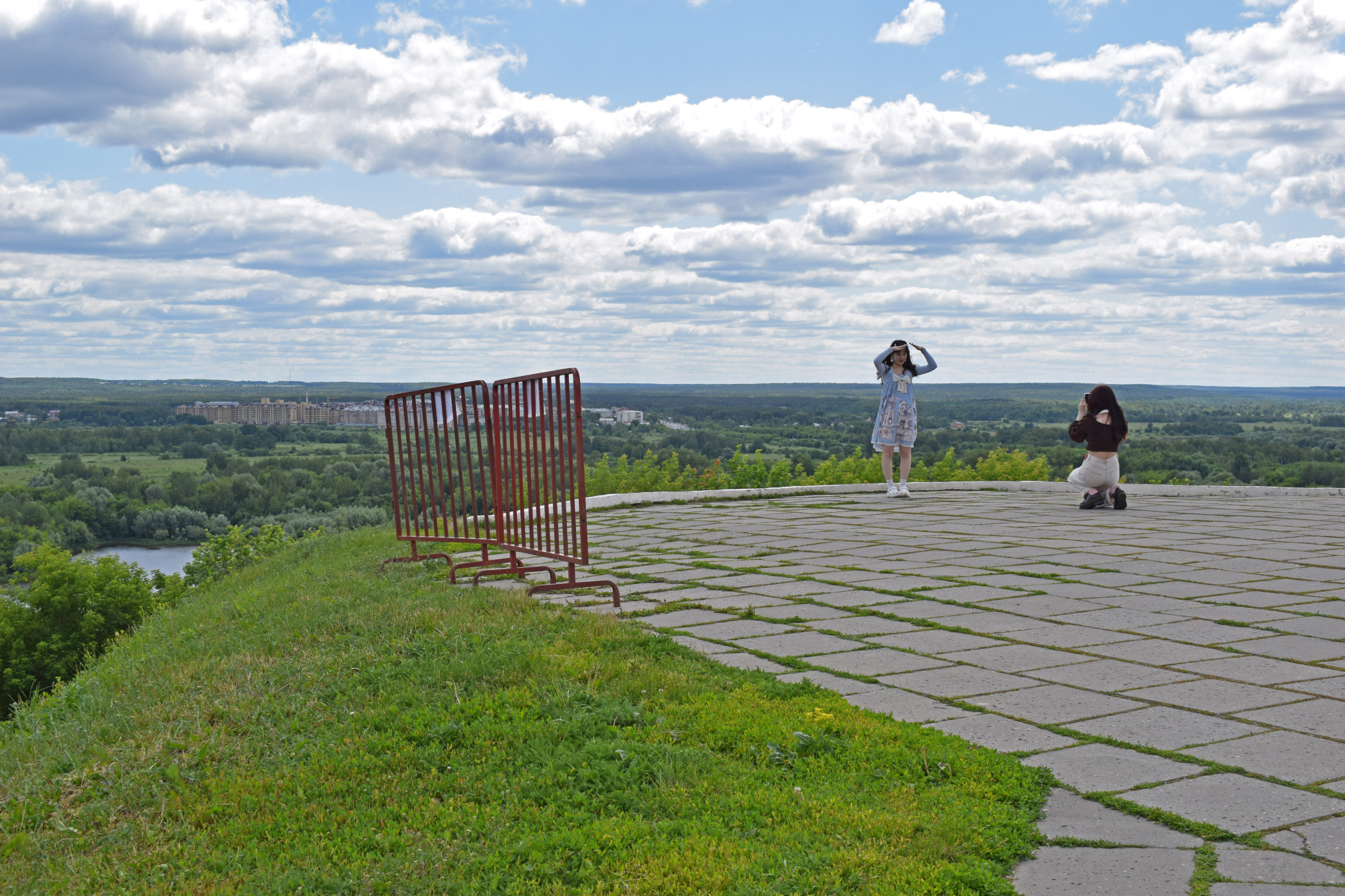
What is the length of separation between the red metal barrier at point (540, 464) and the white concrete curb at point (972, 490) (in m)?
5.33

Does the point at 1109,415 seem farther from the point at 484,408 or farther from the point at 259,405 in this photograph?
the point at 259,405

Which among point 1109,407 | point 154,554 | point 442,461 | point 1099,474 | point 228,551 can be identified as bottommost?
point 154,554

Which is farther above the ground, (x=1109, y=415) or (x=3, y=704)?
(x=1109, y=415)

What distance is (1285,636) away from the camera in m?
5.02

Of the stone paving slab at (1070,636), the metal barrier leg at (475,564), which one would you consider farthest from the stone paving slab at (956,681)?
the metal barrier leg at (475,564)

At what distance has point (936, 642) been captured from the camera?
499cm

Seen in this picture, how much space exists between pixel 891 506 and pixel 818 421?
26.9 meters

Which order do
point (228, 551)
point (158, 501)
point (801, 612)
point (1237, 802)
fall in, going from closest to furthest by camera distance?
1. point (1237, 802)
2. point (801, 612)
3. point (228, 551)
4. point (158, 501)

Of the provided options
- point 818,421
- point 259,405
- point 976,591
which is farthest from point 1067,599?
point 259,405

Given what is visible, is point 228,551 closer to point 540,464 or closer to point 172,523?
point 540,464

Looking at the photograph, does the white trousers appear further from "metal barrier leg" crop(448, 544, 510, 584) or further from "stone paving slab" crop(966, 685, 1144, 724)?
"stone paving slab" crop(966, 685, 1144, 724)

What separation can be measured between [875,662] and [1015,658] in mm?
657

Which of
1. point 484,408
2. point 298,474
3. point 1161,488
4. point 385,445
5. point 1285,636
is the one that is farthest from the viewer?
point 298,474

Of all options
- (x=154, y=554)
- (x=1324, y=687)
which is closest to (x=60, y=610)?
(x=154, y=554)
